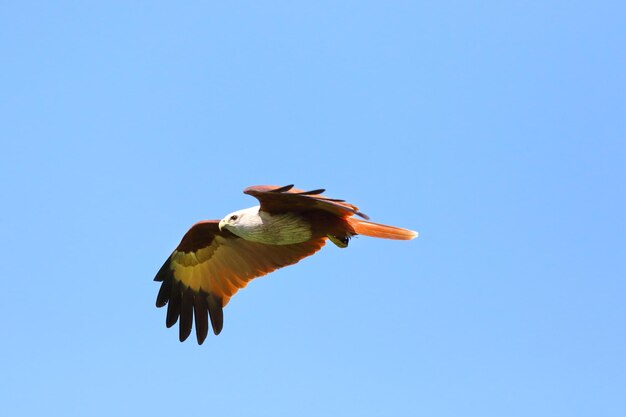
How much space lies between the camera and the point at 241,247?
11.2 meters

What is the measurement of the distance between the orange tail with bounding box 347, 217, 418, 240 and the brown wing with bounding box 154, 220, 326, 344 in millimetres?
1500

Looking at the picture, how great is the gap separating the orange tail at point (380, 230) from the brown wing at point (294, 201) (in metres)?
0.14

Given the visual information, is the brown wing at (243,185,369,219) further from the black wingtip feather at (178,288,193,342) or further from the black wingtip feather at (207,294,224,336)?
the black wingtip feather at (178,288,193,342)

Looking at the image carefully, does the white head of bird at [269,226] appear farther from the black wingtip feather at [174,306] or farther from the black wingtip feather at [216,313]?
the black wingtip feather at [174,306]

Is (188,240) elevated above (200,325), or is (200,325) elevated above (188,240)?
(188,240)

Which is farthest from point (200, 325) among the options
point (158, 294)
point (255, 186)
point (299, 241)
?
point (255, 186)

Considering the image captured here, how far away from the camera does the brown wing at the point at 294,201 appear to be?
28.6ft

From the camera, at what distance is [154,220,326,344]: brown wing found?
437 inches

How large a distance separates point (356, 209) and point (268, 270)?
8.03 ft

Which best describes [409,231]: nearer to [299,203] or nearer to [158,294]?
[299,203]

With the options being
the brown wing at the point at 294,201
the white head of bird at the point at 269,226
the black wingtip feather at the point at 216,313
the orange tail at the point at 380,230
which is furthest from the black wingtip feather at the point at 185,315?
the orange tail at the point at 380,230

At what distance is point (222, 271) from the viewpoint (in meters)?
11.4

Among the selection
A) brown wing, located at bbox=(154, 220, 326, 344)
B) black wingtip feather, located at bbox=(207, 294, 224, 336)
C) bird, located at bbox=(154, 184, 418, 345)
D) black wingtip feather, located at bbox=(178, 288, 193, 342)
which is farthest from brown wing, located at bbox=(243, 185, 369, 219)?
black wingtip feather, located at bbox=(178, 288, 193, 342)

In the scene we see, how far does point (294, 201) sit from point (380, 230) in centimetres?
111
